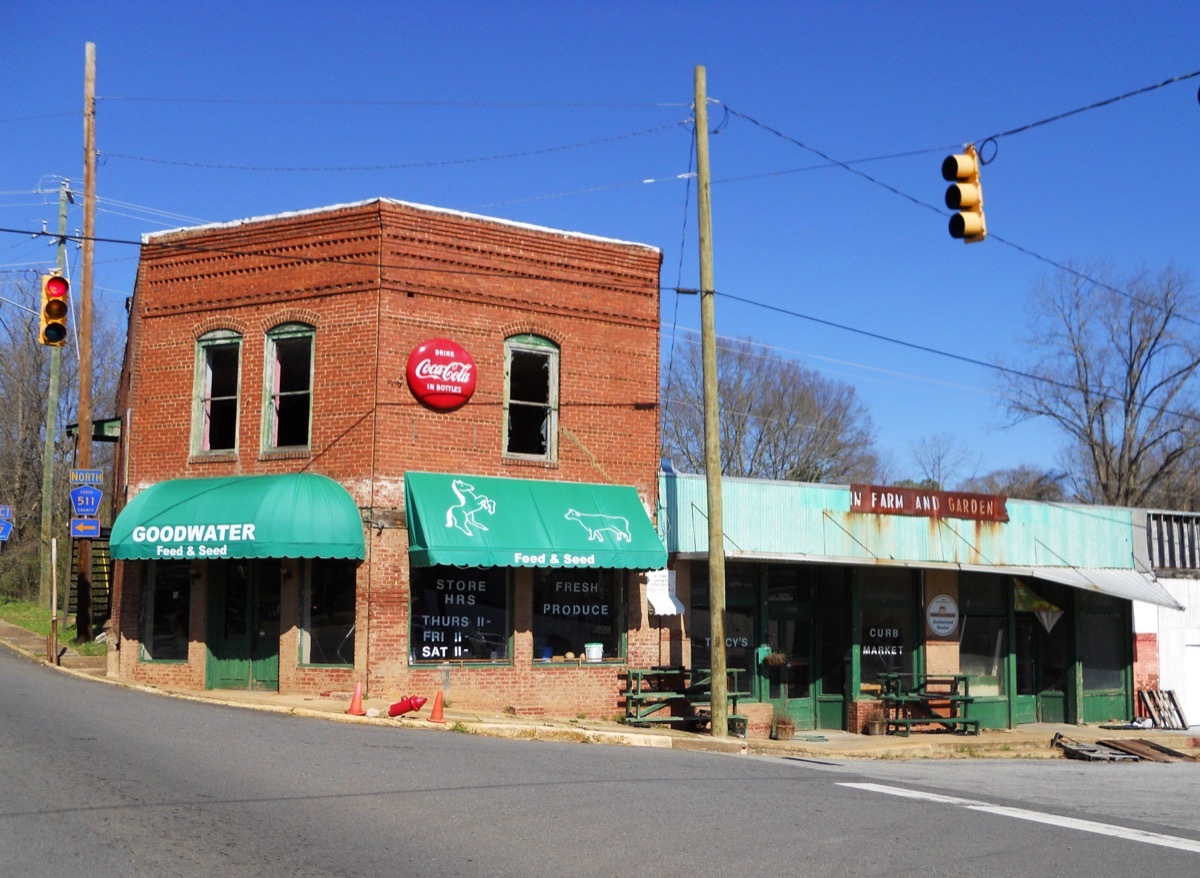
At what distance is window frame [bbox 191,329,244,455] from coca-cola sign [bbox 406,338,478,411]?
3.05 m

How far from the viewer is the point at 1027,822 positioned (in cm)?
1009

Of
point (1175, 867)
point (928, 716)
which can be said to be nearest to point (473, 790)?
point (1175, 867)

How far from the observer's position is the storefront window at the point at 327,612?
63.2 feet

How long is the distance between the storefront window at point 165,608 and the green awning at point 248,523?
1067 millimetres

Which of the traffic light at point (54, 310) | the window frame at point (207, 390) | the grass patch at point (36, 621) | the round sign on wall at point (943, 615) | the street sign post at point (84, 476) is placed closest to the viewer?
the traffic light at point (54, 310)

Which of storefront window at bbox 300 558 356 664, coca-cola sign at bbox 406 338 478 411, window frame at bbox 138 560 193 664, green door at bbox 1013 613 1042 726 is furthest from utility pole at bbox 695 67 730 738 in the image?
green door at bbox 1013 613 1042 726

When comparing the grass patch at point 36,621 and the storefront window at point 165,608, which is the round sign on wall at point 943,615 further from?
the grass patch at point 36,621

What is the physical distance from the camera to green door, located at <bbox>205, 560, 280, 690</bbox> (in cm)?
1973

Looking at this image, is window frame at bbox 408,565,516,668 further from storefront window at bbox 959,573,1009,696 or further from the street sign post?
storefront window at bbox 959,573,1009,696

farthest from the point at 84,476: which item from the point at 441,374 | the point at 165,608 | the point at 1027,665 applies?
the point at 1027,665

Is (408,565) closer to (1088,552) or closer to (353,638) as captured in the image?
(353,638)

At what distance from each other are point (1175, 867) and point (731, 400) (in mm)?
38374

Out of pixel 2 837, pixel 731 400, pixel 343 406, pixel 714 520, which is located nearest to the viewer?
pixel 2 837

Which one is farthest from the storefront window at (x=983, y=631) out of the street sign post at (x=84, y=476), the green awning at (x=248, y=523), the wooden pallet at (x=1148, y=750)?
the street sign post at (x=84, y=476)
